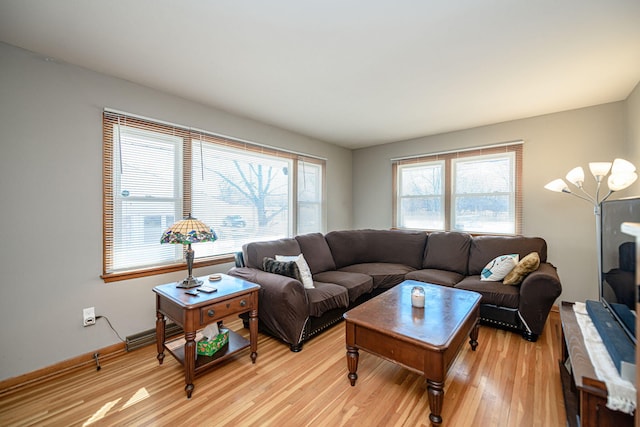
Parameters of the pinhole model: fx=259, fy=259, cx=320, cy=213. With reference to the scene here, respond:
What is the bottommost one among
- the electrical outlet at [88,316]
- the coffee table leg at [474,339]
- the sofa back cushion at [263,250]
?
the coffee table leg at [474,339]

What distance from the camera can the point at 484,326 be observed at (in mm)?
2781

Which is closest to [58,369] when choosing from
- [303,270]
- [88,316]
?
[88,316]

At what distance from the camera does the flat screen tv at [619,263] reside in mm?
1254

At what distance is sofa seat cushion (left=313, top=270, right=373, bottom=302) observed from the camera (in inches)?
111

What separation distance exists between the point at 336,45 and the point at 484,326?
3.07 m

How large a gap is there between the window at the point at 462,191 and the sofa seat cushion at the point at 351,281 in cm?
173

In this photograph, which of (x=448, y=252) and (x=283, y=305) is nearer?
(x=283, y=305)

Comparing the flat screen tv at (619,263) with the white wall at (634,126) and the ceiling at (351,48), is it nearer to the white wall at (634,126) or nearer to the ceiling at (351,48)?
the ceiling at (351,48)

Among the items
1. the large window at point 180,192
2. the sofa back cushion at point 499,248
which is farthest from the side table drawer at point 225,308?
the sofa back cushion at point 499,248

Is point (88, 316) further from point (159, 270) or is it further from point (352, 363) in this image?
point (352, 363)

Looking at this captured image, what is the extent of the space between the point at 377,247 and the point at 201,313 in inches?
109

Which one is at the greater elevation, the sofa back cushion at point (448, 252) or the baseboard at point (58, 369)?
the sofa back cushion at point (448, 252)

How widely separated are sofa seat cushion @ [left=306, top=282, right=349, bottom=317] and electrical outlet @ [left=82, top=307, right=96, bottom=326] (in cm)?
181

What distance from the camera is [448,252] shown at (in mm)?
3439
